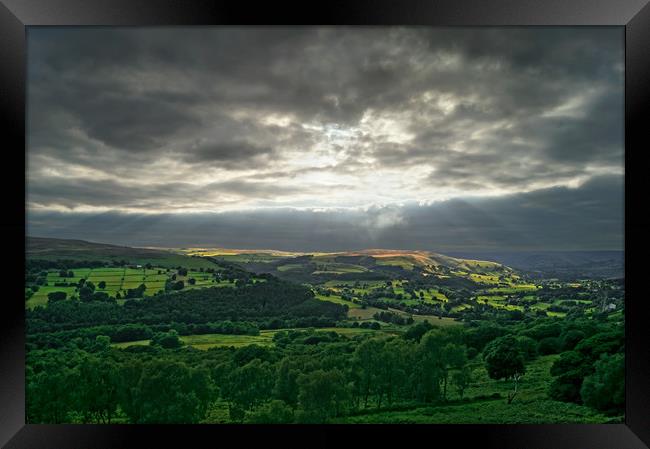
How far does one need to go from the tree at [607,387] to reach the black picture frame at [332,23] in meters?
1.69

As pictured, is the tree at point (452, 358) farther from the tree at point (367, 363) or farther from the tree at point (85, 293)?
the tree at point (85, 293)

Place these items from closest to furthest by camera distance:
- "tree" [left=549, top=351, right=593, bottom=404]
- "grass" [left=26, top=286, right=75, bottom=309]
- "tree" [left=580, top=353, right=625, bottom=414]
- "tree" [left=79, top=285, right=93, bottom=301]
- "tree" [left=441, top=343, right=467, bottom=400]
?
"tree" [left=580, top=353, right=625, bottom=414]
"tree" [left=549, top=351, right=593, bottom=404]
"grass" [left=26, top=286, right=75, bottom=309]
"tree" [left=441, top=343, right=467, bottom=400]
"tree" [left=79, top=285, right=93, bottom=301]

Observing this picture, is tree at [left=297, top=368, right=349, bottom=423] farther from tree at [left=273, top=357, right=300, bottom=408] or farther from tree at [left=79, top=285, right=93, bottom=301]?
tree at [left=79, top=285, right=93, bottom=301]

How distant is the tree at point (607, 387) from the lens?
470 centimetres

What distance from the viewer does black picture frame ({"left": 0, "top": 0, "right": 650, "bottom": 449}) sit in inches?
125

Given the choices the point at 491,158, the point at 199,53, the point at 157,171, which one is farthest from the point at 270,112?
the point at 491,158

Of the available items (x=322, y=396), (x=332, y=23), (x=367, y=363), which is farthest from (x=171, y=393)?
(x=332, y=23)

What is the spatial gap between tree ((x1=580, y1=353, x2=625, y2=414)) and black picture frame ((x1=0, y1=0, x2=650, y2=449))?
1692mm

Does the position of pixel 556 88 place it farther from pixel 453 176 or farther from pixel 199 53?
pixel 199 53

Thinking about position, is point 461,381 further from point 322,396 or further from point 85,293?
point 85,293

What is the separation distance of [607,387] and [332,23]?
496cm

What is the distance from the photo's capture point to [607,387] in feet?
15.8

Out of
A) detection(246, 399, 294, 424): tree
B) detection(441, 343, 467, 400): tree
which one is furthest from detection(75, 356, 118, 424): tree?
detection(441, 343, 467, 400): tree

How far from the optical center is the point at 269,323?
788 cm
